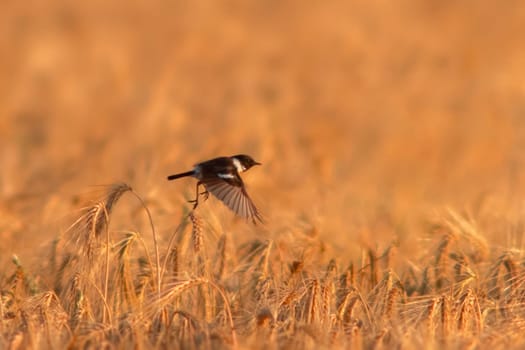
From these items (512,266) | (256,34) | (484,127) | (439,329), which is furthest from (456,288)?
(256,34)

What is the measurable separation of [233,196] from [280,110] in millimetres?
8961

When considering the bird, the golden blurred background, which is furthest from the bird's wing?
the golden blurred background

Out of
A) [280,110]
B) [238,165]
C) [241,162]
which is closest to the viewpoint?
[238,165]

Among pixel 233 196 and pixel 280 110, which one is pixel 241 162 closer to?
pixel 233 196

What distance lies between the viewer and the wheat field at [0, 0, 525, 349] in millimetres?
4660

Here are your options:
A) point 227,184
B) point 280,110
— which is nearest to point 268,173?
point 280,110

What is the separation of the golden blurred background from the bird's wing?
613 millimetres

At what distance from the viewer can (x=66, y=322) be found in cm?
469

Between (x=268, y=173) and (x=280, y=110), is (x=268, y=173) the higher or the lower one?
the lower one

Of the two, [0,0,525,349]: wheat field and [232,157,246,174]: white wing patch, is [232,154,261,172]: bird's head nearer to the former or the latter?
[232,157,246,174]: white wing patch

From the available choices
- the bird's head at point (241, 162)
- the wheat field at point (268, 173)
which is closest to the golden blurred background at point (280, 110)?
the wheat field at point (268, 173)

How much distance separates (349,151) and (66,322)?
332 inches

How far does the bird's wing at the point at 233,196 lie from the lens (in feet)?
16.8

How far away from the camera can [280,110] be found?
14.1 meters
